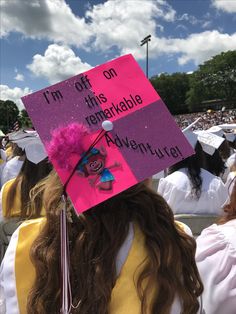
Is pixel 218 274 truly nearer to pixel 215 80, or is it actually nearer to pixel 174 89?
pixel 215 80

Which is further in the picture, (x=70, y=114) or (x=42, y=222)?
(x=42, y=222)

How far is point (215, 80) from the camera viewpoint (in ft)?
306

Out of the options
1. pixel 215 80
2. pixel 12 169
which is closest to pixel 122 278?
pixel 12 169

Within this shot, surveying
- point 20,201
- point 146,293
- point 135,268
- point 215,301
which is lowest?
point 215,301

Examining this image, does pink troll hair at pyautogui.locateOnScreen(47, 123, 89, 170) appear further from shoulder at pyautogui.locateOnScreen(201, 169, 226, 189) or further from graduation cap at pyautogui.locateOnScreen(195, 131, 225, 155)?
graduation cap at pyautogui.locateOnScreen(195, 131, 225, 155)

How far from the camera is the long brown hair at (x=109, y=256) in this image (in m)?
1.61

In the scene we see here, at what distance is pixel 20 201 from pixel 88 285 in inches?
109

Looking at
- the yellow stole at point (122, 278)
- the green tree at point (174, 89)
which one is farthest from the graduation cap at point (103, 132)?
the green tree at point (174, 89)

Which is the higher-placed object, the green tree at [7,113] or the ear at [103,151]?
the green tree at [7,113]

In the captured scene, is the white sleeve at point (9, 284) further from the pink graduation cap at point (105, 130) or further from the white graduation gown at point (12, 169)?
the white graduation gown at point (12, 169)

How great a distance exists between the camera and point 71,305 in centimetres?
157

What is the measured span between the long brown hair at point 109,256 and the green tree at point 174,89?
356 ft

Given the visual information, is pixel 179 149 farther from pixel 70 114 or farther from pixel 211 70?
pixel 211 70

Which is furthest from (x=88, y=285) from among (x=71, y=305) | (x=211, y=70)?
(x=211, y=70)
